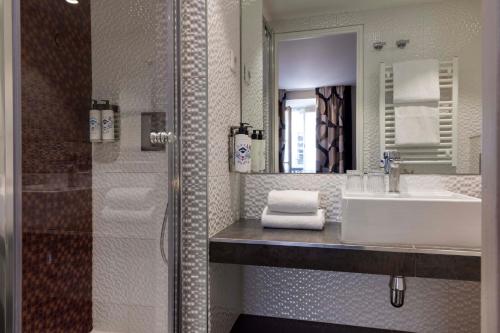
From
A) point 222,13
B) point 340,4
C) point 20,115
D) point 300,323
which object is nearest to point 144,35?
point 222,13

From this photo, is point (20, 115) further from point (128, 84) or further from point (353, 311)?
point (353, 311)

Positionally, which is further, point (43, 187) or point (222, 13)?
point (222, 13)

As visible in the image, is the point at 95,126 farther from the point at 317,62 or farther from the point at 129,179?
the point at 317,62

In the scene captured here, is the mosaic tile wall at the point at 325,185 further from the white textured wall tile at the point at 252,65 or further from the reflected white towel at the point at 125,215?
the reflected white towel at the point at 125,215

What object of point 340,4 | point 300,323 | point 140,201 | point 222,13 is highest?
point 340,4

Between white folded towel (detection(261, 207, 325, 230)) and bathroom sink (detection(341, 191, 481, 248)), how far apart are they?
250 mm

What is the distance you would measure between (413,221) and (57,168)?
1492 mm

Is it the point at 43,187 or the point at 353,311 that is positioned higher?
the point at 43,187

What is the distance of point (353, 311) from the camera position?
1.73 m

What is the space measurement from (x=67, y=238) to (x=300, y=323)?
1.32 metres

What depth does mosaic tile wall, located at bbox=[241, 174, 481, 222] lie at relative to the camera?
59.7 inches

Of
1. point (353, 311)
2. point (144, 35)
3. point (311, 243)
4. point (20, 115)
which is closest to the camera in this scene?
point (20, 115)

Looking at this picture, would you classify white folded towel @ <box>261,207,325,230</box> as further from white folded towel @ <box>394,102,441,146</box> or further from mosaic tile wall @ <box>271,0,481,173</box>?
white folded towel @ <box>394,102,441,146</box>

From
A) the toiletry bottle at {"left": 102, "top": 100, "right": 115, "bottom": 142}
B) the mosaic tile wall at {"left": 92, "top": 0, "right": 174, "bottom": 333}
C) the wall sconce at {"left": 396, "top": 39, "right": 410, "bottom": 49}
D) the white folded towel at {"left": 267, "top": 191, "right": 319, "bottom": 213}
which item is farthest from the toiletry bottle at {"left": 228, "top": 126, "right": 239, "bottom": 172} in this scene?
the wall sconce at {"left": 396, "top": 39, "right": 410, "bottom": 49}
